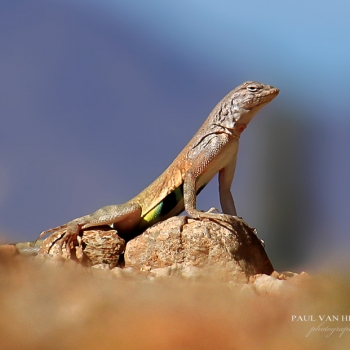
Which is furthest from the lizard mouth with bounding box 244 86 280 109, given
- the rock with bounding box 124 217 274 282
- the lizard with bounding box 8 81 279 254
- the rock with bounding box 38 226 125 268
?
the rock with bounding box 38 226 125 268

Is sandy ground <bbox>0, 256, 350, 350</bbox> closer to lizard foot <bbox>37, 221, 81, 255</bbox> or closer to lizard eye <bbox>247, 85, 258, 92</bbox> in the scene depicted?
lizard foot <bbox>37, 221, 81, 255</bbox>

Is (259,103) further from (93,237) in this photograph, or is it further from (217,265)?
(93,237)

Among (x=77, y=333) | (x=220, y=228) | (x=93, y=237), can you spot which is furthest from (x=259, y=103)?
(x=77, y=333)

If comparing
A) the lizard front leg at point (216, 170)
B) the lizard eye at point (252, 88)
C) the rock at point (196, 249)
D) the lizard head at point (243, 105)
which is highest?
the lizard eye at point (252, 88)

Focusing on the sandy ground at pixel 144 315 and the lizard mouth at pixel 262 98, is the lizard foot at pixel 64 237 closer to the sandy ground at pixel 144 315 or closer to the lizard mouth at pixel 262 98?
the lizard mouth at pixel 262 98

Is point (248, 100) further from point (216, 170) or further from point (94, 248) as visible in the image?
point (94, 248)

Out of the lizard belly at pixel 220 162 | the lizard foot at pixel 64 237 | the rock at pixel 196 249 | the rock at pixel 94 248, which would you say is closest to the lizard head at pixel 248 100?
the lizard belly at pixel 220 162
